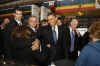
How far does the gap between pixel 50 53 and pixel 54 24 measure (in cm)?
49

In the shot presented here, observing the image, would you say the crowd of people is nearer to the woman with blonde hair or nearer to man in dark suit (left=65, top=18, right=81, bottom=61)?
man in dark suit (left=65, top=18, right=81, bottom=61)

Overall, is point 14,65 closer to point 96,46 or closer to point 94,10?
point 96,46

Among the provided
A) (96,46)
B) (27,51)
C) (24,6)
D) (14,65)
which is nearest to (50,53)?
(27,51)

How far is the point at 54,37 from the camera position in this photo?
2.59 m

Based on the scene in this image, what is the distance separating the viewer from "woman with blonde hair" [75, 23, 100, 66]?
3.84 feet

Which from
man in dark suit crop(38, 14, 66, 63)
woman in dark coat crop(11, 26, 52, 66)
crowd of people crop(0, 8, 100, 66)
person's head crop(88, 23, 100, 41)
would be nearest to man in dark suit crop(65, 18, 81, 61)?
crowd of people crop(0, 8, 100, 66)

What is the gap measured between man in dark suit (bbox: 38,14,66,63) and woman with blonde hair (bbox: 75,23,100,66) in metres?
1.31

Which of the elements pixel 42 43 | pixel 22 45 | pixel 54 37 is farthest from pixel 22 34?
pixel 54 37

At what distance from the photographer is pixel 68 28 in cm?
278

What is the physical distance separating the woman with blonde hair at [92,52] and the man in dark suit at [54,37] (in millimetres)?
1314

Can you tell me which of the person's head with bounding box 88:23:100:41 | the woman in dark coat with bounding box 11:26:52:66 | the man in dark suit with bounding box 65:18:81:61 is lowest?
the man in dark suit with bounding box 65:18:81:61

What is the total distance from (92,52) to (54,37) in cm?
144

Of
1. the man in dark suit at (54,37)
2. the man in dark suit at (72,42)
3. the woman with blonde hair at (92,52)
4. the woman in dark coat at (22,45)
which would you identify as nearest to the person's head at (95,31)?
the woman with blonde hair at (92,52)

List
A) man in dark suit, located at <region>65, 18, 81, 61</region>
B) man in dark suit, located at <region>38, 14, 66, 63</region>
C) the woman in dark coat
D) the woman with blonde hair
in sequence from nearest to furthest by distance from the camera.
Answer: the woman with blonde hair → the woman in dark coat → man in dark suit, located at <region>38, 14, 66, 63</region> → man in dark suit, located at <region>65, 18, 81, 61</region>
